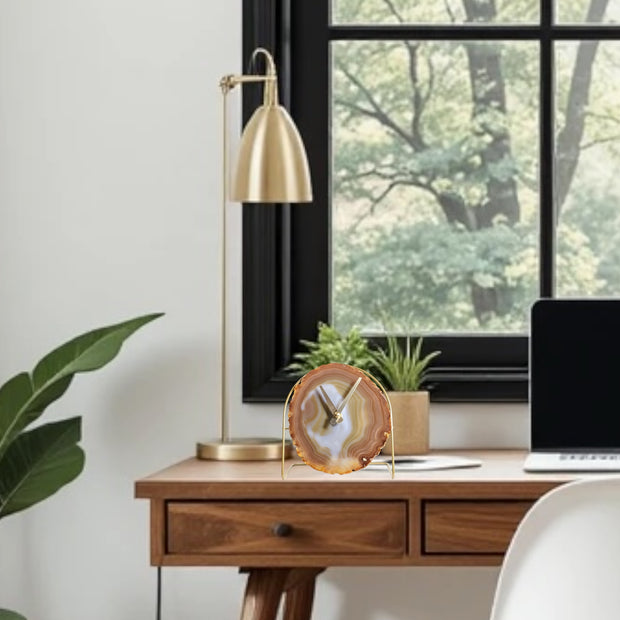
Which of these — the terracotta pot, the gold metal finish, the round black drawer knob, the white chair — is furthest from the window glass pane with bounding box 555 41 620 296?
the white chair

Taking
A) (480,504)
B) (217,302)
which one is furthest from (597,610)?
(217,302)

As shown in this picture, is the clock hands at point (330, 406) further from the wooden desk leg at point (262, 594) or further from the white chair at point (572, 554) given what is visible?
the white chair at point (572, 554)

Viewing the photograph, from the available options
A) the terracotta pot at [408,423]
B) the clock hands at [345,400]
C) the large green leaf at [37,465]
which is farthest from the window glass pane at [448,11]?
the large green leaf at [37,465]

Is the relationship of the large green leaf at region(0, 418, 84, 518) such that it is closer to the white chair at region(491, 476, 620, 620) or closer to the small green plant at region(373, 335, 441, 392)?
the small green plant at region(373, 335, 441, 392)

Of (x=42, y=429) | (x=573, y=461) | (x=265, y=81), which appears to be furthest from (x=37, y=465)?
(x=573, y=461)

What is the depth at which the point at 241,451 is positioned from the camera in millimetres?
2590

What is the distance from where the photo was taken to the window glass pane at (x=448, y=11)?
293 cm

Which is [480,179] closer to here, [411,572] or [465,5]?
[465,5]

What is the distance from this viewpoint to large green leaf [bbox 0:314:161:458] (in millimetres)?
2551

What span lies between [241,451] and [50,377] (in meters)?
0.36

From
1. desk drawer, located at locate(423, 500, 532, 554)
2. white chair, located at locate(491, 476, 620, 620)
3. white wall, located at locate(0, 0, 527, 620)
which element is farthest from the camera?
white wall, located at locate(0, 0, 527, 620)

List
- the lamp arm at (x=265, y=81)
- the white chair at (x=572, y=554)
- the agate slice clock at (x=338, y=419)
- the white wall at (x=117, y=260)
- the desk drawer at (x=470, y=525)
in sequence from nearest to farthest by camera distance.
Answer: the white chair at (x=572, y=554) → the desk drawer at (x=470, y=525) → the agate slice clock at (x=338, y=419) → the lamp arm at (x=265, y=81) → the white wall at (x=117, y=260)

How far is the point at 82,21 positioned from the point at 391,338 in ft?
2.89

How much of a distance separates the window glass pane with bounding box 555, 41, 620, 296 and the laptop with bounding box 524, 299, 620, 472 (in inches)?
12.8
